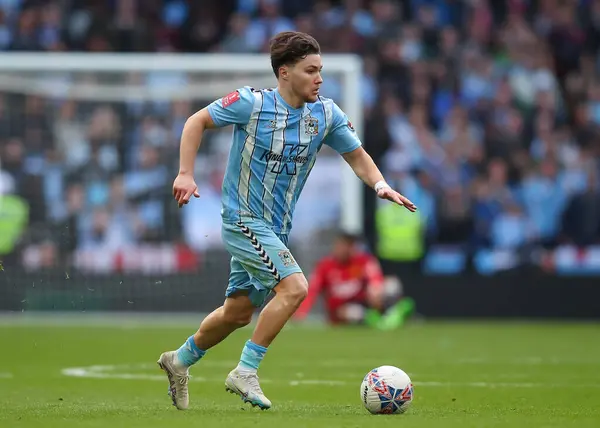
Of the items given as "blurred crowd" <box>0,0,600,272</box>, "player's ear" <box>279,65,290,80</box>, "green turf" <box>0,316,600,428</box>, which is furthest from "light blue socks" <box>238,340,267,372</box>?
"blurred crowd" <box>0,0,600,272</box>

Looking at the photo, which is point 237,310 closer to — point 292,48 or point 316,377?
point 292,48

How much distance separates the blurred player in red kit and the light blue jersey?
9562mm

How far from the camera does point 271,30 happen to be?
21625mm

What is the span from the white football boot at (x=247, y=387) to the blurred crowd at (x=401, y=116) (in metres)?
10.3

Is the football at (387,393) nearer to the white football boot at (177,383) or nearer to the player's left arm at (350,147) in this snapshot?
the white football boot at (177,383)

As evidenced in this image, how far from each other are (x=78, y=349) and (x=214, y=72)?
606 centimetres

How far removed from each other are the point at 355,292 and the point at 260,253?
10407 millimetres

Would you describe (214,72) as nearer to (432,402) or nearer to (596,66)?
(596,66)

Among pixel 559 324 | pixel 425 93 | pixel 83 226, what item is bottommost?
pixel 559 324

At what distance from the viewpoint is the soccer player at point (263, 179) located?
23.3ft

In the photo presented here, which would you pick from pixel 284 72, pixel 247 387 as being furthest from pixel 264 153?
pixel 247 387

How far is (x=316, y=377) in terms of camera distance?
964cm

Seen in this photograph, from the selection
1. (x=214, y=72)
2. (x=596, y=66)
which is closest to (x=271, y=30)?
(x=214, y=72)

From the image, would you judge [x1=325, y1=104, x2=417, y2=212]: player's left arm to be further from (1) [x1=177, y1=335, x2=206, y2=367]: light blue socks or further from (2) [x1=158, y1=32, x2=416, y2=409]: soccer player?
(1) [x1=177, y1=335, x2=206, y2=367]: light blue socks
